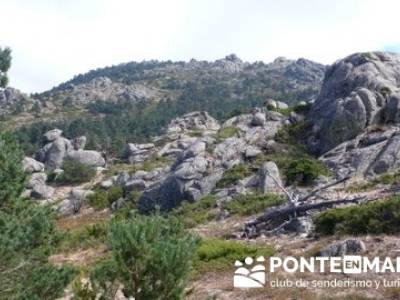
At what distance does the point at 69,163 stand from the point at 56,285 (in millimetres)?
47681

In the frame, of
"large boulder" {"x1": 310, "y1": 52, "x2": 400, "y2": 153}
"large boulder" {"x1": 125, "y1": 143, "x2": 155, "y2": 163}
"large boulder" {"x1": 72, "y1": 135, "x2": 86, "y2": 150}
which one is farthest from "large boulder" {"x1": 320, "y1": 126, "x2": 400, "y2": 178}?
"large boulder" {"x1": 72, "y1": 135, "x2": 86, "y2": 150}

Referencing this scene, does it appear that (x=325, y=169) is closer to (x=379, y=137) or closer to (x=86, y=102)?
(x=379, y=137)

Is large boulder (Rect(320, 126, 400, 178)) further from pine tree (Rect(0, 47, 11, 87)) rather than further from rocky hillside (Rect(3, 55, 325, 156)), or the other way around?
rocky hillside (Rect(3, 55, 325, 156))

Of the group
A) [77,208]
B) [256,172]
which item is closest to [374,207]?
[256,172]

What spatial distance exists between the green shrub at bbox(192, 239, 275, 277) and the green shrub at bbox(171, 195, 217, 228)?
6.69 m

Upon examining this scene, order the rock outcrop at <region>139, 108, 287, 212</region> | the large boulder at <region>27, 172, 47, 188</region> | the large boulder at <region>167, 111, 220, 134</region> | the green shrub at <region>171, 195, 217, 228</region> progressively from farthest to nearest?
the large boulder at <region>167, 111, 220, 134</region>, the large boulder at <region>27, 172, 47, 188</region>, the rock outcrop at <region>139, 108, 287, 212</region>, the green shrub at <region>171, 195, 217, 228</region>

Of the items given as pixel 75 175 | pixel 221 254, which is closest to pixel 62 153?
pixel 75 175

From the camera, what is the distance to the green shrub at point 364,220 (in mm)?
17516

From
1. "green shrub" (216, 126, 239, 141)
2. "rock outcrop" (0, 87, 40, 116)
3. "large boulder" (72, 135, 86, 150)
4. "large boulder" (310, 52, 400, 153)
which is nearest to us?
"large boulder" (310, 52, 400, 153)

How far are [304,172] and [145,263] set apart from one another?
21428 mm

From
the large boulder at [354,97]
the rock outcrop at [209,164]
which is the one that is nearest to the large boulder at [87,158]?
the rock outcrop at [209,164]

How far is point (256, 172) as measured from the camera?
34188 millimetres

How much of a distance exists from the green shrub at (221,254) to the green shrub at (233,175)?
45.4 ft

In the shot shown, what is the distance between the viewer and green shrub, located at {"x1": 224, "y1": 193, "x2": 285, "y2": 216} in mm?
25938
